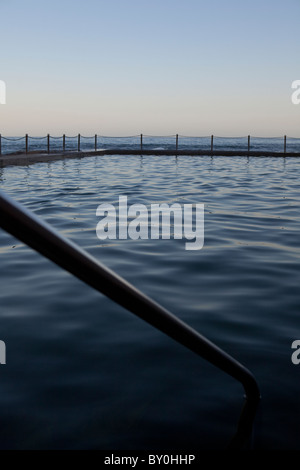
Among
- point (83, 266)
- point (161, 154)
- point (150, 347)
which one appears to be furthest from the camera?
point (161, 154)

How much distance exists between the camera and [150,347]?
2795 mm

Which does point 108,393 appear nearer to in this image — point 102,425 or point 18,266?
point 102,425

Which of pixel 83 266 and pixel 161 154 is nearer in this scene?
pixel 83 266

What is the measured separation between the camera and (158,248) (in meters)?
5.19

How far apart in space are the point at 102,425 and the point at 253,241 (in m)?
3.86

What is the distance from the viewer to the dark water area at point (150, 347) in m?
2.00

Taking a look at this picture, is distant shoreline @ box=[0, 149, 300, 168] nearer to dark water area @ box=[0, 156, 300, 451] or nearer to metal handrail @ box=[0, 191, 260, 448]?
dark water area @ box=[0, 156, 300, 451]

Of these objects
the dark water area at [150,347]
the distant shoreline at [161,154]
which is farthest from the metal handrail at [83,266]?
the distant shoreline at [161,154]

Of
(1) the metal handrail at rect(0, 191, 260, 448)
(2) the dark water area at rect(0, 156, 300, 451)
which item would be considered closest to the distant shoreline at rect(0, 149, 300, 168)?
(2) the dark water area at rect(0, 156, 300, 451)

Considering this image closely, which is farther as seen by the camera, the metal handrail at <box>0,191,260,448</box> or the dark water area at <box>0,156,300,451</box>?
the dark water area at <box>0,156,300,451</box>

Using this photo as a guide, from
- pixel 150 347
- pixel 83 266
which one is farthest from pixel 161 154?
pixel 83 266

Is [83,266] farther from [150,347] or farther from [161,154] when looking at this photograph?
[161,154]

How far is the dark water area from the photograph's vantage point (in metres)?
2.00
